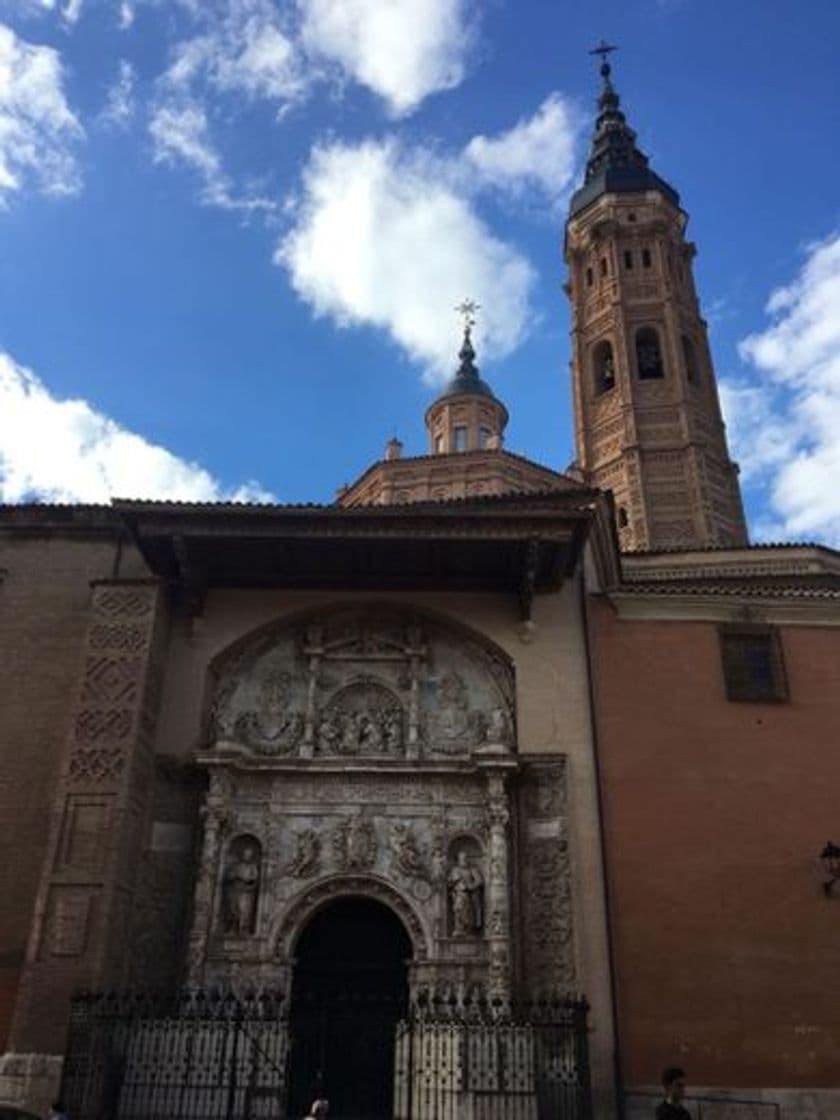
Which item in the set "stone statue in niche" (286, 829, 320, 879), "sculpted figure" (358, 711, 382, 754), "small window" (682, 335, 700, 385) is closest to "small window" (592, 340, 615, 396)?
"small window" (682, 335, 700, 385)

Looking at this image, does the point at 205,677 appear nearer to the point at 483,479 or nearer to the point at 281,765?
the point at 281,765

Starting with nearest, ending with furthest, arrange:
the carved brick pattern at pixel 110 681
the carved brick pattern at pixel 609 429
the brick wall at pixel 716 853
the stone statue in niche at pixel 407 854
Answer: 1. the brick wall at pixel 716 853
2. the stone statue in niche at pixel 407 854
3. the carved brick pattern at pixel 110 681
4. the carved brick pattern at pixel 609 429

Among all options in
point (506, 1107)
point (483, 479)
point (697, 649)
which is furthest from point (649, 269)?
point (506, 1107)

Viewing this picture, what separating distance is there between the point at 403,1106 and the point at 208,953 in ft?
10.5

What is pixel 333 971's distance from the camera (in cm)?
1297

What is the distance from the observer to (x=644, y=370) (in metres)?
39.4

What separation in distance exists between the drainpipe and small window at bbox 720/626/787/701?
193cm

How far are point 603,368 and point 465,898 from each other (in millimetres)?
31580

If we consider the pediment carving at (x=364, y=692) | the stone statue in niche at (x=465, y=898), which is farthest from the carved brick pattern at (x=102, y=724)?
the stone statue in niche at (x=465, y=898)

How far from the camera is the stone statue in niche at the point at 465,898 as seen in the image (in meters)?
12.5

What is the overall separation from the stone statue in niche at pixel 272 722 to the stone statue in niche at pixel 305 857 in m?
1.26

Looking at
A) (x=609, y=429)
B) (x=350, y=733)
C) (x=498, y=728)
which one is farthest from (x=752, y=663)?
(x=609, y=429)

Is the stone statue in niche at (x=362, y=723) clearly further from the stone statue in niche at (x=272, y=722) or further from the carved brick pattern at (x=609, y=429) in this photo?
the carved brick pattern at (x=609, y=429)

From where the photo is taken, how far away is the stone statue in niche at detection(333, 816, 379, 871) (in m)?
13.0
